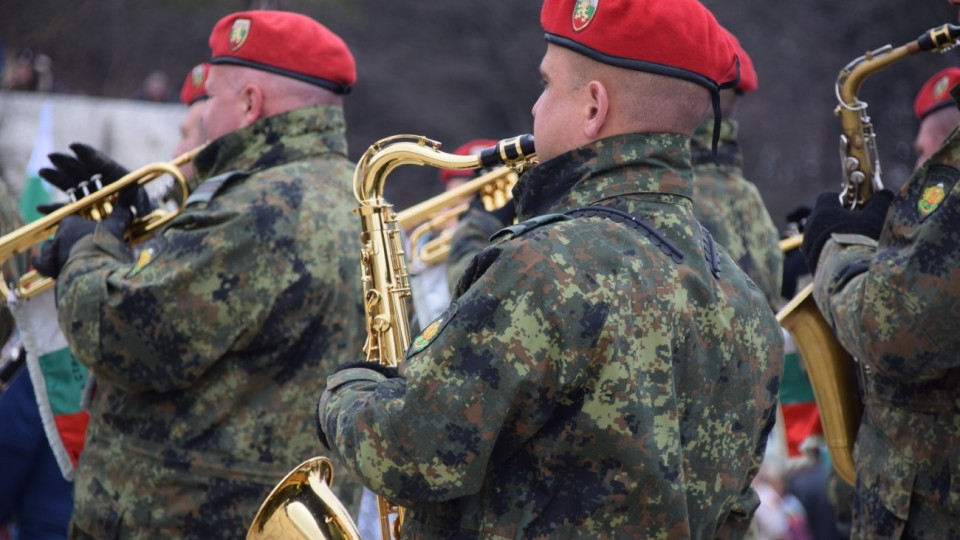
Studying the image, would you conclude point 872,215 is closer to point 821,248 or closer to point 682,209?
point 821,248

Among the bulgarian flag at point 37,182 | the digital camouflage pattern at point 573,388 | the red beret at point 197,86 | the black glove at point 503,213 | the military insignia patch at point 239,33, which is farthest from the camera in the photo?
the bulgarian flag at point 37,182

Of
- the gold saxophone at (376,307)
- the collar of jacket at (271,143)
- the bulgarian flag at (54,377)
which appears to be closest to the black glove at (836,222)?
the gold saxophone at (376,307)

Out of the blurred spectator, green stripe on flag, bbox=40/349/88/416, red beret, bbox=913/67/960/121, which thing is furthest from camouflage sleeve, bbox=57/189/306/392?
the blurred spectator

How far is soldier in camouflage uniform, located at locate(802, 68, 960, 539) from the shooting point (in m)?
3.29

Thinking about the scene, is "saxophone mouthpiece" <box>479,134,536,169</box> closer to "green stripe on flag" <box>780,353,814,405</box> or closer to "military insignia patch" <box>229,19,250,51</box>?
"military insignia patch" <box>229,19,250,51</box>

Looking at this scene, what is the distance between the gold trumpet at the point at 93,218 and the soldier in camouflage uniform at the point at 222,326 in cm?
15

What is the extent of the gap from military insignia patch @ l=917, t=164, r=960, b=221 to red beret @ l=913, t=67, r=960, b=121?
146 centimetres

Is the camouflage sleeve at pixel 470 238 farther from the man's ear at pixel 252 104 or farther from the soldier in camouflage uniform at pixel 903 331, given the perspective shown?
the soldier in camouflage uniform at pixel 903 331

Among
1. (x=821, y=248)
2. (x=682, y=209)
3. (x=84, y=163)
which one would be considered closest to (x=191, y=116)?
(x=84, y=163)

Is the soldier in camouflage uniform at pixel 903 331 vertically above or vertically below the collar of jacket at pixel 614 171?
below

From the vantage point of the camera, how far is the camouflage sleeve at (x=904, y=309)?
3.26m

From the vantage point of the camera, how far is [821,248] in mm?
4012

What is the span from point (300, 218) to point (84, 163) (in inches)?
37.1

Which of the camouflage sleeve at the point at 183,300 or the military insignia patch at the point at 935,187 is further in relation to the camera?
the camouflage sleeve at the point at 183,300
